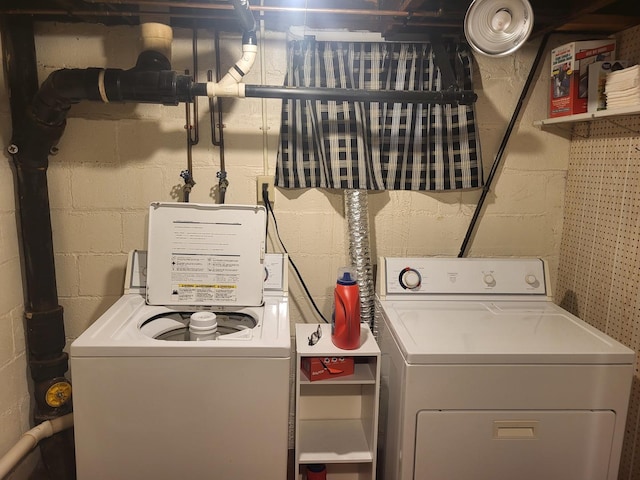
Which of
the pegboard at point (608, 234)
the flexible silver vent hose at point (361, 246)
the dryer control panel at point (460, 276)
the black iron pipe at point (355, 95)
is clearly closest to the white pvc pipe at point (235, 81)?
the black iron pipe at point (355, 95)

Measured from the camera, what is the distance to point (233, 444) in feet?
5.03

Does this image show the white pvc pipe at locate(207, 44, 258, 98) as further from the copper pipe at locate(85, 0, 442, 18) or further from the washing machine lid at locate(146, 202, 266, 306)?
the washing machine lid at locate(146, 202, 266, 306)

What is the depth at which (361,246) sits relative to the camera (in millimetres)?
2055

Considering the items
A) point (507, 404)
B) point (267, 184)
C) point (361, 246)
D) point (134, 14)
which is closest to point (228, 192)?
point (267, 184)

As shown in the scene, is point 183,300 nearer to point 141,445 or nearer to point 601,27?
point 141,445

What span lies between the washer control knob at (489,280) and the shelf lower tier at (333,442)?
2.62 ft

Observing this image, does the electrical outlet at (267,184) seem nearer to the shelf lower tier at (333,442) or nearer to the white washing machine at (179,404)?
the white washing machine at (179,404)

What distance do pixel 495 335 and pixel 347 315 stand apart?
51 cm

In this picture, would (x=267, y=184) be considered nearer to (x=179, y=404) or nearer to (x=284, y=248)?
(x=284, y=248)

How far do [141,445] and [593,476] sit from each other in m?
1.46

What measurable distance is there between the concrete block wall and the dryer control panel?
0.71ft

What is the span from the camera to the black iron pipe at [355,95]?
5.98 feet

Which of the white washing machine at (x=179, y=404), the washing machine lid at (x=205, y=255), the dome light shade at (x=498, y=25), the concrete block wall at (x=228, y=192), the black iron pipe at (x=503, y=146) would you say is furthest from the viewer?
the black iron pipe at (x=503, y=146)

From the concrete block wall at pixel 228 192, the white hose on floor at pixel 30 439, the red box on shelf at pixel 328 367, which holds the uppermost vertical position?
the concrete block wall at pixel 228 192
